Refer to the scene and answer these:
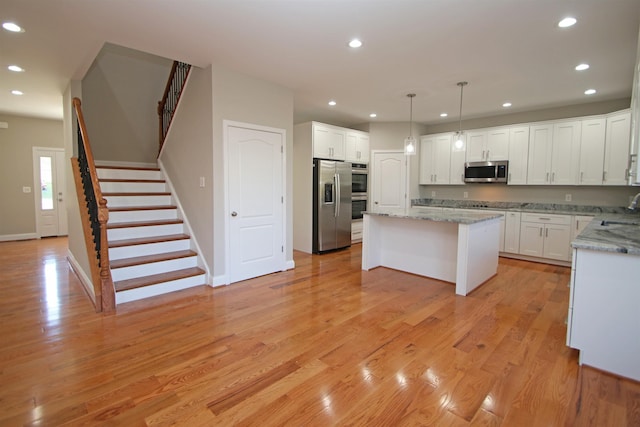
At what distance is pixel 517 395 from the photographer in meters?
1.98

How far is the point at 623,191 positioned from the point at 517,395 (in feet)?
16.0

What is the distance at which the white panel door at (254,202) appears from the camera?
4.01 meters

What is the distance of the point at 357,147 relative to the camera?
21.6ft

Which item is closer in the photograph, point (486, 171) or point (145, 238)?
point (145, 238)

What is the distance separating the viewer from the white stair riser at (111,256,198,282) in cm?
359

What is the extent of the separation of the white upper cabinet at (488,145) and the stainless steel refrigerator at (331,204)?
2372 mm

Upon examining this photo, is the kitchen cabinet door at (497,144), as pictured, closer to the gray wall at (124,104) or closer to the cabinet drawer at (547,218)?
the cabinet drawer at (547,218)

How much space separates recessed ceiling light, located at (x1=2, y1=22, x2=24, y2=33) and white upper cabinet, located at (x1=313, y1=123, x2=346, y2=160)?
3.83 m

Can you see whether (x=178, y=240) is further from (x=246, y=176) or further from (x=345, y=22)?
(x=345, y=22)

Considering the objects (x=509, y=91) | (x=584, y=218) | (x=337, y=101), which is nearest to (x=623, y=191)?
(x=584, y=218)

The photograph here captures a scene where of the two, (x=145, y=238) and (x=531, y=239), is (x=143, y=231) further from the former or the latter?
(x=531, y=239)

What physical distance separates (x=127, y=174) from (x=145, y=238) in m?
1.39

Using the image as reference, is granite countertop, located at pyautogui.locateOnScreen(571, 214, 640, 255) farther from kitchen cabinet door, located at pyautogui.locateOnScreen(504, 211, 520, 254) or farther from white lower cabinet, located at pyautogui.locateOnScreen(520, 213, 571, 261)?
kitchen cabinet door, located at pyautogui.locateOnScreen(504, 211, 520, 254)

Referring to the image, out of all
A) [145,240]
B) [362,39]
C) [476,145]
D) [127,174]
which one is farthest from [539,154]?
[127,174]
